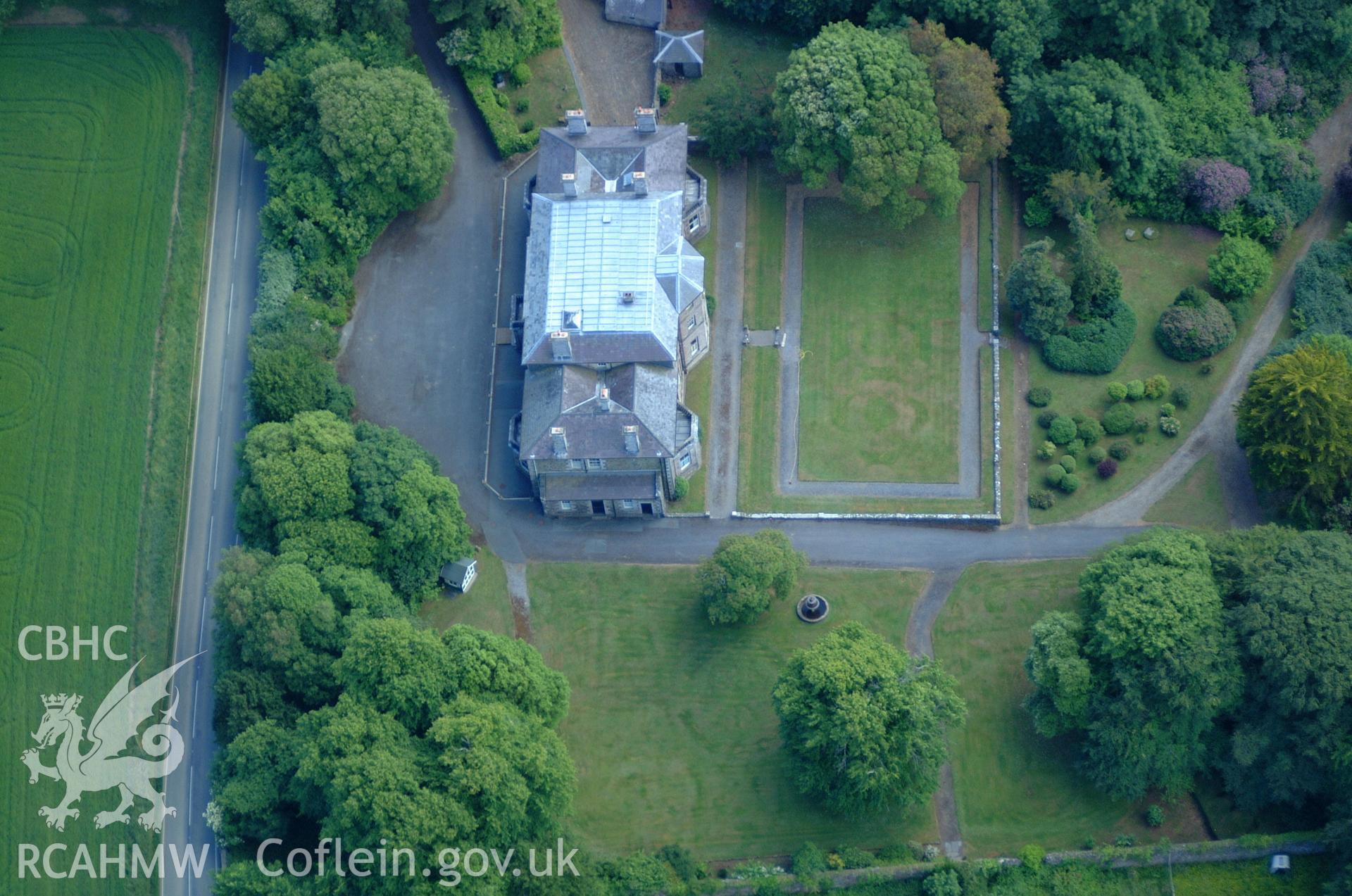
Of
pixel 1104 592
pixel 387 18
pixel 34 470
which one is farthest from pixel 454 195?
pixel 1104 592

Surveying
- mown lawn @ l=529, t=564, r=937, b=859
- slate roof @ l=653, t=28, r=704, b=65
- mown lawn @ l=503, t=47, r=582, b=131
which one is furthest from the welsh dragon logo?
slate roof @ l=653, t=28, r=704, b=65

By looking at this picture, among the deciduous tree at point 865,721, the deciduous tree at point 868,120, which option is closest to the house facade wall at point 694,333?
the deciduous tree at point 868,120

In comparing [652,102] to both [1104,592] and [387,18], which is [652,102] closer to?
[387,18]

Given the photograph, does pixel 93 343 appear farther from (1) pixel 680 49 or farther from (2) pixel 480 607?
(1) pixel 680 49

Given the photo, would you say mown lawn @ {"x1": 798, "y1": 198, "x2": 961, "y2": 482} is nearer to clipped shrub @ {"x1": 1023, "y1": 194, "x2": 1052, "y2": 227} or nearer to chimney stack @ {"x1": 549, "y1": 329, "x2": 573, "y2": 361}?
clipped shrub @ {"x1": 1023, "y1": 194, "x2": 1052, "y2": 227}

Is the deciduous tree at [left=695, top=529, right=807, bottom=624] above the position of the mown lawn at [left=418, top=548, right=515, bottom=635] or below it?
above

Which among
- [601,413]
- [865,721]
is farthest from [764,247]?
[865,721]
